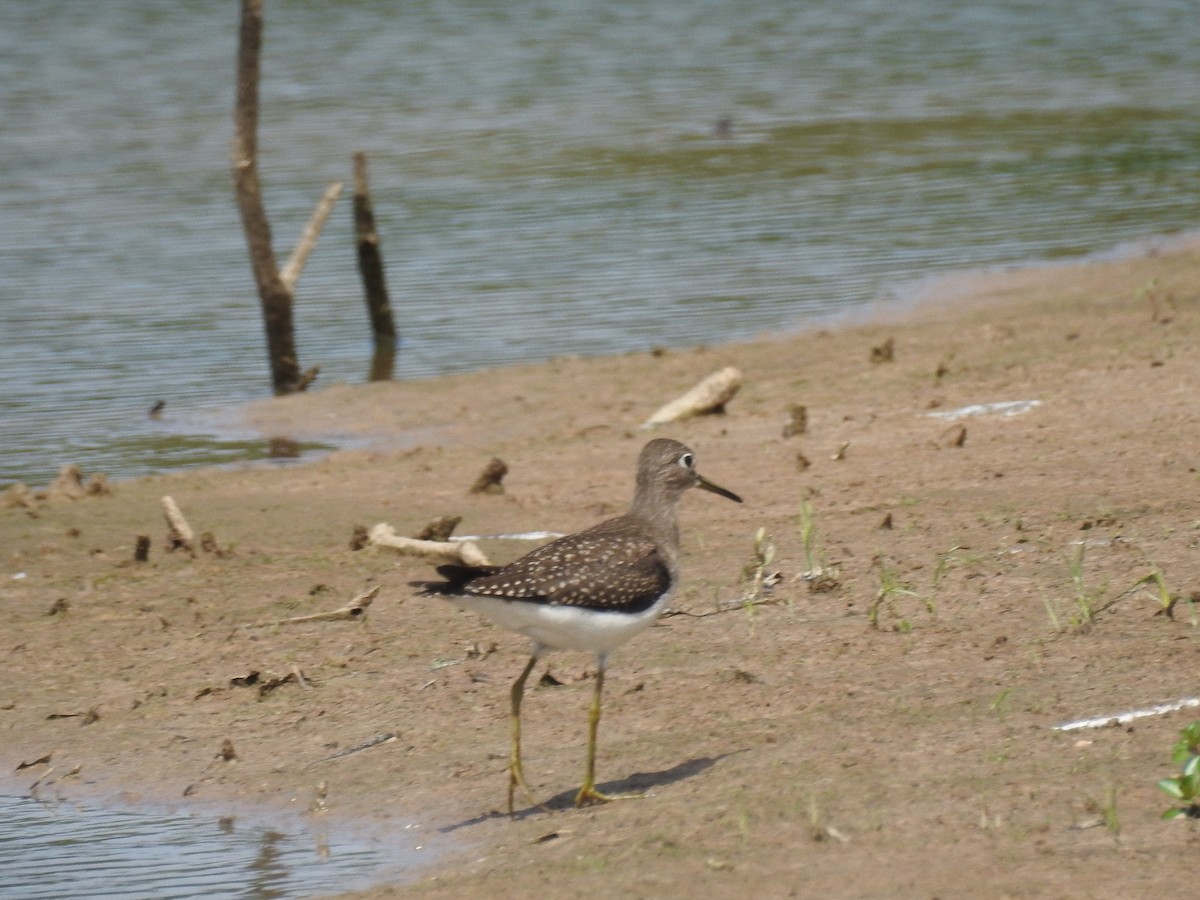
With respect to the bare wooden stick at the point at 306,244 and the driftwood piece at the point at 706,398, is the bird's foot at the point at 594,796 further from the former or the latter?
the bare wooden stick at the point at 306,244

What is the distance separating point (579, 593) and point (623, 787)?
2.38 feet

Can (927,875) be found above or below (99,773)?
above

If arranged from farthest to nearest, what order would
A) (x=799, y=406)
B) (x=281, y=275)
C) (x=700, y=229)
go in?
1. (x=700, y=229)
2. (x=281, y=275)
3. (x=799, y=406)

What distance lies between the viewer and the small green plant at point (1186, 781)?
505cm

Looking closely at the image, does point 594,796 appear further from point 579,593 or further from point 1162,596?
point 1162,596

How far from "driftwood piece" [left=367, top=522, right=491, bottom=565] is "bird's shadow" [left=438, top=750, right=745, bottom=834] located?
2.28 metres

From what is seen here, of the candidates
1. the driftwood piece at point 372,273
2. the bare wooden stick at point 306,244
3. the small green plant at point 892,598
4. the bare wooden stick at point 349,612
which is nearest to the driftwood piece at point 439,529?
the bare wooden stick at point 349,612

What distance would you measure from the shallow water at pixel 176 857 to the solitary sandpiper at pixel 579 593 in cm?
62

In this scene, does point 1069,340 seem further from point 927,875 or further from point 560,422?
point 927,875

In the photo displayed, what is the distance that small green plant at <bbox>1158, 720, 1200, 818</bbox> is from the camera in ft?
16.6

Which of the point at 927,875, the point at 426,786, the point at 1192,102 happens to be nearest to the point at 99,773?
the point at 426,786

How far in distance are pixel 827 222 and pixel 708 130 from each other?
5.54m

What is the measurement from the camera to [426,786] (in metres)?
6.50

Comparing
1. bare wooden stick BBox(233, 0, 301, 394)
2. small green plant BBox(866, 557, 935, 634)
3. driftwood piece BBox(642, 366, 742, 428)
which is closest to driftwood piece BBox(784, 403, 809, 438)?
driftwood piece BBox(642, 366, 742, 428)
